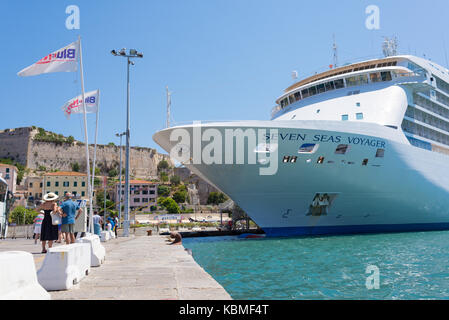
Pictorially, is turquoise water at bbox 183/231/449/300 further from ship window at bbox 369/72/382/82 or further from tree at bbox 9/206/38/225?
tree at bbox 9/206/38/225

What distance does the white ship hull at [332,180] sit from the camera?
17297mm

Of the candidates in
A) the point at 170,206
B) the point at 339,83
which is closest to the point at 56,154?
the point at 170,206

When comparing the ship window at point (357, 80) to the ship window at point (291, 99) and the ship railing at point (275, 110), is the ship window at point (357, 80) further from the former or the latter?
the ship railing at point (275, 110)

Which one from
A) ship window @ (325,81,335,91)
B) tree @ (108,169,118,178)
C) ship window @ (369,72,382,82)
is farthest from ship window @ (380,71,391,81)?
tree @ (108,169,118,178)

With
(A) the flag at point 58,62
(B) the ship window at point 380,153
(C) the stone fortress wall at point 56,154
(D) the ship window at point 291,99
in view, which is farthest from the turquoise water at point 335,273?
(C) the stone fortress wall at point 56,154

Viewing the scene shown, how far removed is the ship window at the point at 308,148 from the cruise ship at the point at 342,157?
0.19 ft

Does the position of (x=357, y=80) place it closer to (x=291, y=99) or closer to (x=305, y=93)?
(x=305, y=93)

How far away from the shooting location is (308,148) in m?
18.3

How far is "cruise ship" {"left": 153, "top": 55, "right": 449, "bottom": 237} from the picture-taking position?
1703cm

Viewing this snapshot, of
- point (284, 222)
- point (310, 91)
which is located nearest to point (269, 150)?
point (284, 222)

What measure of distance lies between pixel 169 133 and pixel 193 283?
1253cm

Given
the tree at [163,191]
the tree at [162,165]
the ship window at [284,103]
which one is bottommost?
the tree at [163,191]

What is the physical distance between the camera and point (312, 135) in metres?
17.2

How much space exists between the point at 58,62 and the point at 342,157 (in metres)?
12.5
